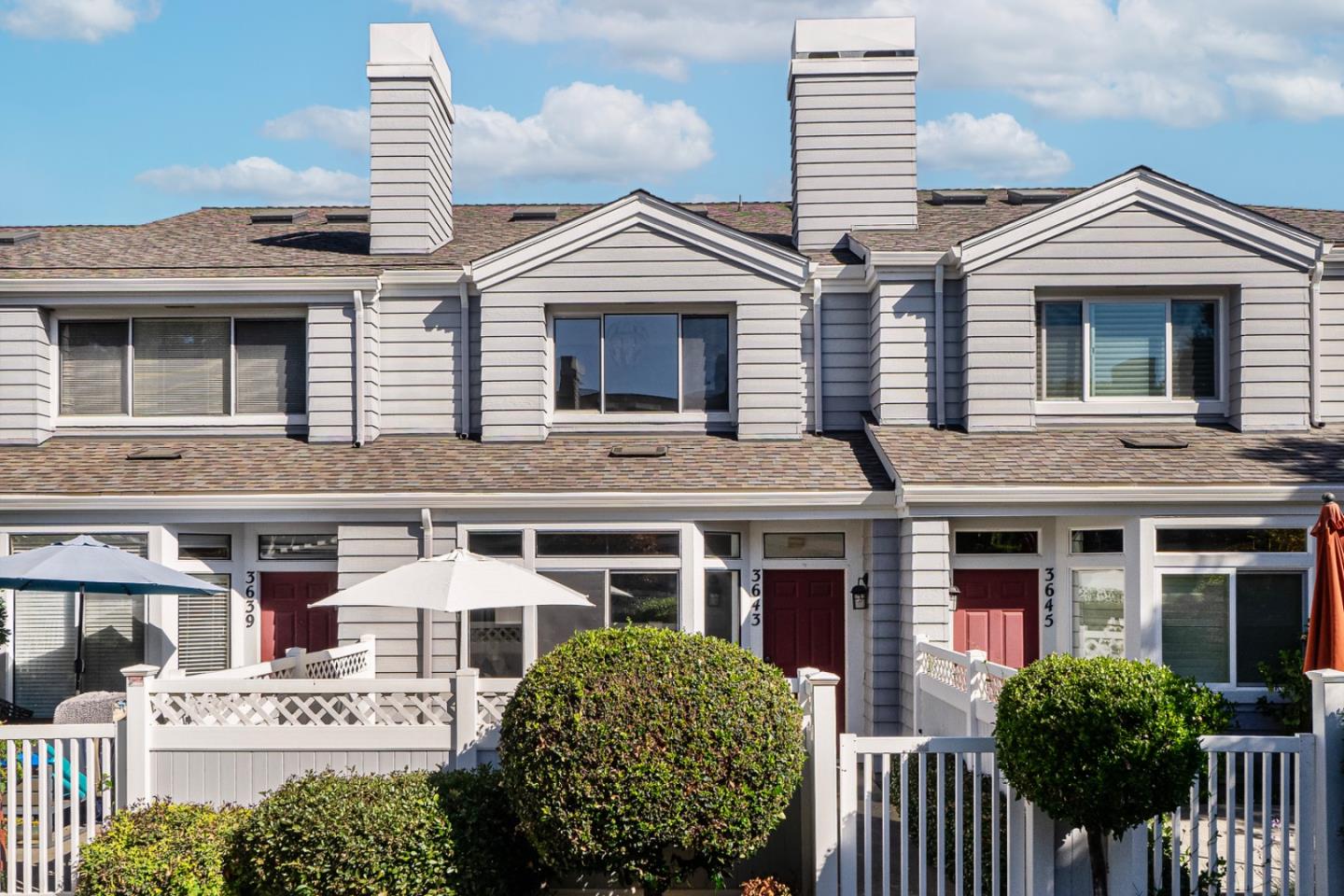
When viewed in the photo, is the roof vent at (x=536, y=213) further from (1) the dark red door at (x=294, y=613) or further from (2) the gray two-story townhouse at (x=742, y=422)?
(1) the dark red door at (x=294, y=613)

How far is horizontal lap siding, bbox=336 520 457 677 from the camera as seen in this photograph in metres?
13.1

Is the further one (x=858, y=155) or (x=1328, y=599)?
(x=858, y=155)

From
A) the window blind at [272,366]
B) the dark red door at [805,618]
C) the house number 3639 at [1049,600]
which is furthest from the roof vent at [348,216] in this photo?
the house number 3639 at [1049,600]

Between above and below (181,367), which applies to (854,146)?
above

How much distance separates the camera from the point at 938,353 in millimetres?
13953

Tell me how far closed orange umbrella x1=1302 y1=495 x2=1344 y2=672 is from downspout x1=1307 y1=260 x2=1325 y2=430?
14.5 ft

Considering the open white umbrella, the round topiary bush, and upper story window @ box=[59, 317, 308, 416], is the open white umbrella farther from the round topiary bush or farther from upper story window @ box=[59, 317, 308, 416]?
upper story window @ box=[59, 317, 308, 416]

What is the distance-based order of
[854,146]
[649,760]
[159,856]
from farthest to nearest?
[854,146]
[159,856]
[649,760]

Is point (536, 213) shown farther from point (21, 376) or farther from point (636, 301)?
point (21, 376)

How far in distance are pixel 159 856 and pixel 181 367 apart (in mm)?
8134

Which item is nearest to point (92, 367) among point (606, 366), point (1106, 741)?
point (606, 366)

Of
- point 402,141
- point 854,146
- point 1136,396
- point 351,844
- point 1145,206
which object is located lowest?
point 351,844

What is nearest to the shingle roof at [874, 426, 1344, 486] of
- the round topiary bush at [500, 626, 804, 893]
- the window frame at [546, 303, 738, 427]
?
the window frame at [546, 303, 738, 427]

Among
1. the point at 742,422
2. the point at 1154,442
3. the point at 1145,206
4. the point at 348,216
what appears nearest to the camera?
the point at 1154,442
